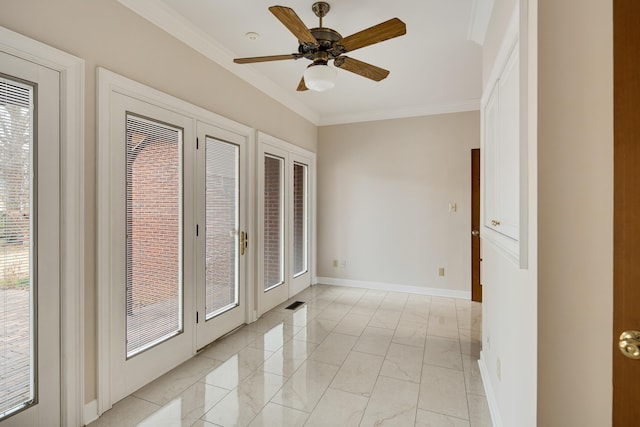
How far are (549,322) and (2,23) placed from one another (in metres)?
2.67

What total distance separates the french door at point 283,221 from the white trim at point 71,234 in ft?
6.23

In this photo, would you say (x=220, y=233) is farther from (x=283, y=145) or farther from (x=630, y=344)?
(x=630, y=344)

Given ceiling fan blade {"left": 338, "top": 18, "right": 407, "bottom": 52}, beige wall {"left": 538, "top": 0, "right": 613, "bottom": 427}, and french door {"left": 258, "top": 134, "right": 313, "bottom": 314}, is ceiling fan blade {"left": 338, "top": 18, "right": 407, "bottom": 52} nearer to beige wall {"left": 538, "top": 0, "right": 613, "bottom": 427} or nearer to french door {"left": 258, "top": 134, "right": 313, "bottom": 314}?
beige wall {"left": 538, "top": 0, "right": 613, "bottom": 427}

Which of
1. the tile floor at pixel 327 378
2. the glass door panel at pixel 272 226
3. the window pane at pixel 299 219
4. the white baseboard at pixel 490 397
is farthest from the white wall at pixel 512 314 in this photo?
the window pane at pixel 299 219

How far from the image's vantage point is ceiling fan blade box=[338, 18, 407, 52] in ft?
5.73

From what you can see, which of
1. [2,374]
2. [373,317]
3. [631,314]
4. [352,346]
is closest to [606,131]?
[631,314]

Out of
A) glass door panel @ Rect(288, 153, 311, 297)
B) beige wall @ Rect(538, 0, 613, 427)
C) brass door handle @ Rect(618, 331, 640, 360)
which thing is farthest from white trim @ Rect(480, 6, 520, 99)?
glass door panel @ Rect(288, 153, 311, 297)

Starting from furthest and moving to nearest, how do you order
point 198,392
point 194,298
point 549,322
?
1. point 194,298
2. point 198,392
3. point 549,322

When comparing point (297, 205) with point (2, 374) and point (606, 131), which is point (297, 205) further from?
point (606, 131)

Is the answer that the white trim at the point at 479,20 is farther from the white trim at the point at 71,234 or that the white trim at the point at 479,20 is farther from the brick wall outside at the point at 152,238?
the white trim at the point at 71,234

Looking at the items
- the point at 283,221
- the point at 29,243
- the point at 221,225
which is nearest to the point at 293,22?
the point at 29,243

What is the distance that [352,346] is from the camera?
291 centimetres

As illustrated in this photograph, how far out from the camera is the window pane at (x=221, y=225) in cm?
286

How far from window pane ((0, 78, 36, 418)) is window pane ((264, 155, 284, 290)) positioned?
232cm
